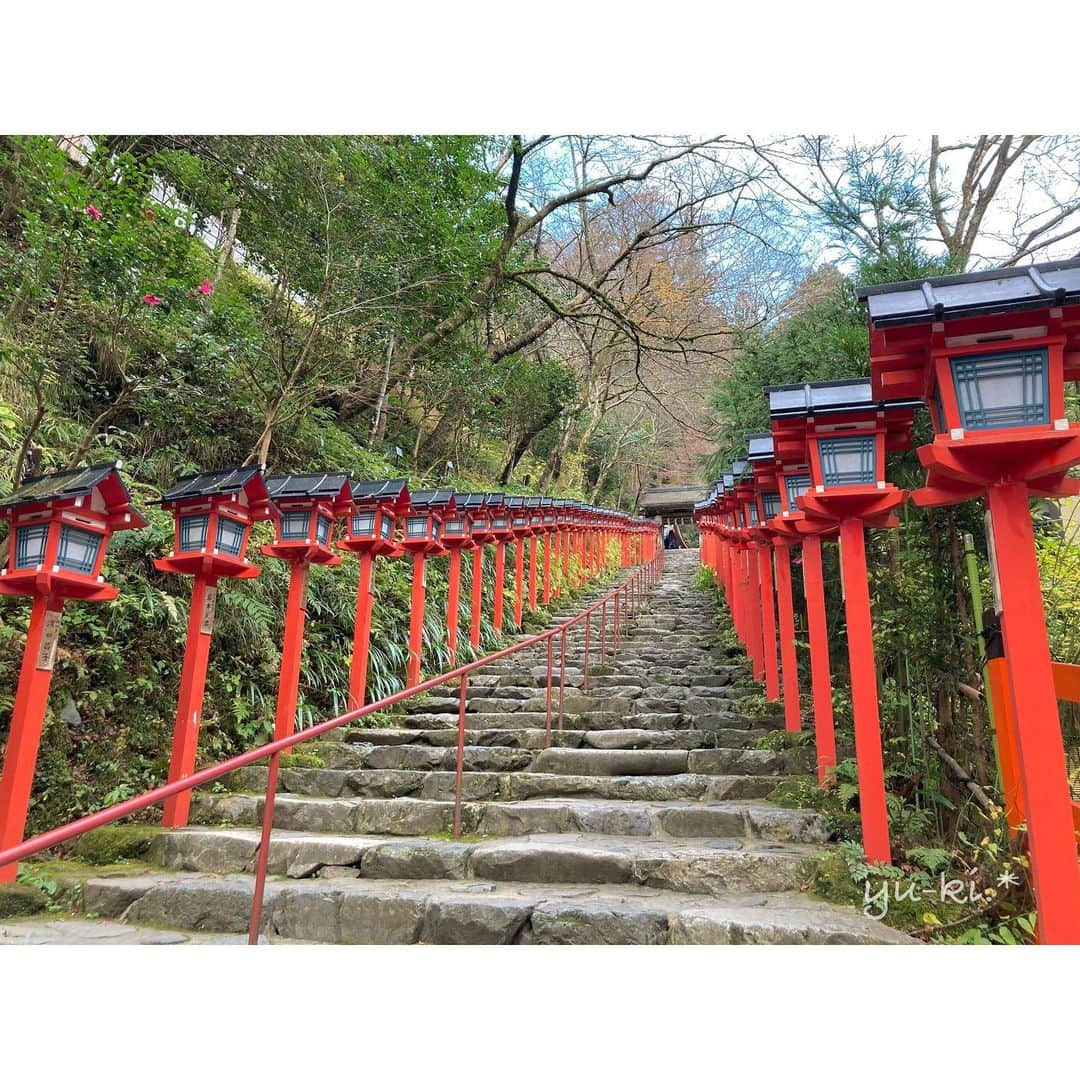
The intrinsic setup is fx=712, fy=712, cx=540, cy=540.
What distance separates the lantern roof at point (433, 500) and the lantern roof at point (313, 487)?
166 centimetres

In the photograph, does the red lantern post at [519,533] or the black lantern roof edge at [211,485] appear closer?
the black lantern roof edge at [211,485]

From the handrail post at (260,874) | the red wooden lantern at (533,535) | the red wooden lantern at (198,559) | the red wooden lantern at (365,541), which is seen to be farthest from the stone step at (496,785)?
the red wooden lantern at (533,535)

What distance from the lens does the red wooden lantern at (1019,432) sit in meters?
2.28

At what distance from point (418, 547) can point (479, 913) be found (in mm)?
4436

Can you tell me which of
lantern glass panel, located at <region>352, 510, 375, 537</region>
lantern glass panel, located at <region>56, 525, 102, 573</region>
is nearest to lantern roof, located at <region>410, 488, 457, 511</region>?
lantern glass panel, located at <region>352, 510, 375, 537</region>

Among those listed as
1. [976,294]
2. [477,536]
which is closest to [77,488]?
[976,294]

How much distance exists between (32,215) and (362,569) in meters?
3.32

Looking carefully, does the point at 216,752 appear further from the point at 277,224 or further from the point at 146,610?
the point at 277,224

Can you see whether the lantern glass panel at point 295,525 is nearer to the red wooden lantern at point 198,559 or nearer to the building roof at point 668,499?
the red wooden lantern at point 198,559

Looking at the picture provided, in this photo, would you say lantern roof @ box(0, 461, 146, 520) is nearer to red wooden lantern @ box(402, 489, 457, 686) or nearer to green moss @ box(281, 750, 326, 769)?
green moss @ box(281, 750, 326, 769)

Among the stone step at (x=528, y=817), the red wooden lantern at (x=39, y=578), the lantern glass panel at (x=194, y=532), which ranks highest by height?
the lantern glass panel at (x=194, y=532)

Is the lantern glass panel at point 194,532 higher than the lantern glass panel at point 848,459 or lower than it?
lower

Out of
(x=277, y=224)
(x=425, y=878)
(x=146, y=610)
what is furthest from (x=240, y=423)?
(x=425, y=878)

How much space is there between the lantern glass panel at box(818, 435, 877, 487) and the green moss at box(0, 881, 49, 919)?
4.52 metres
